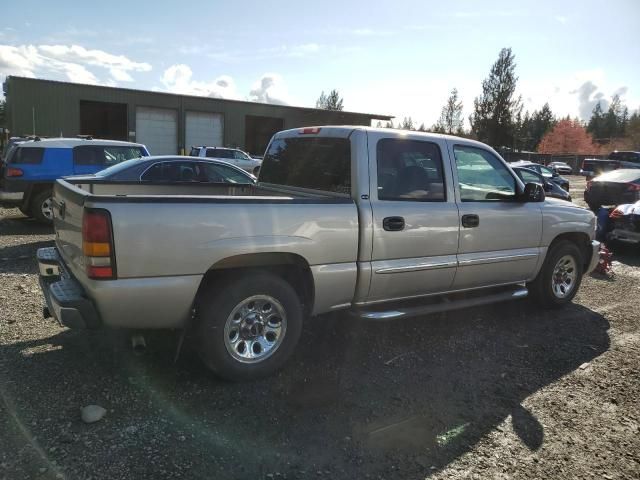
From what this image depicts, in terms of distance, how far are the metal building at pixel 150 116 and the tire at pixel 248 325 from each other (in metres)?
27.1

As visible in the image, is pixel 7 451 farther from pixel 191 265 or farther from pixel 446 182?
pixel 446 182

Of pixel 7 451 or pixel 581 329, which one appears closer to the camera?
pixel 7 451

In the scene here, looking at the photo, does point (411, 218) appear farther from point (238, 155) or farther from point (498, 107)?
point (498, 107)

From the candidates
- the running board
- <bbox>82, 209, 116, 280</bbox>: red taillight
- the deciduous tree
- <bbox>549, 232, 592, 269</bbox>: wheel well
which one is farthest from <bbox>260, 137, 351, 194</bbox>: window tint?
the deciduous tree

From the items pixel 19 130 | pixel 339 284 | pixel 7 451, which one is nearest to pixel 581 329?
pixel 339 284

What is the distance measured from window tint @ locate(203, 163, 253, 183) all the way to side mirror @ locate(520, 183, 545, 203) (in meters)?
5.88

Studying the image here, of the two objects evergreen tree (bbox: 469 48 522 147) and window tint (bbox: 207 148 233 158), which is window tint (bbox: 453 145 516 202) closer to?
window tint (bbox: 207 148 233 158)

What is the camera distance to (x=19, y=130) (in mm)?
26047

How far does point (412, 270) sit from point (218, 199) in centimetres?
188

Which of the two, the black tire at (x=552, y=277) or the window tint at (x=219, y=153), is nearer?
the black tire at (x=552, y=277)

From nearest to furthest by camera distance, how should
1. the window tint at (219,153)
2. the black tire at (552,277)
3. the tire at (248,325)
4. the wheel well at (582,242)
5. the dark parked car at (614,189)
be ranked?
the tire at (248,325), the black tire at (552,277), the wheel well at (582,242), the dark parked car at (614,189), the window tint at (219,153)

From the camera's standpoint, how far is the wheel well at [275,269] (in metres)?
3.69

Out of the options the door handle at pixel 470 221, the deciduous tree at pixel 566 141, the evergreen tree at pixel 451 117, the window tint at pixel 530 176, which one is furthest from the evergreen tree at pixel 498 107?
the door handle at pixel 470 221

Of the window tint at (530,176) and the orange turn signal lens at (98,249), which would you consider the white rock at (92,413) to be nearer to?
the orange turn signal lens at (98,249)
